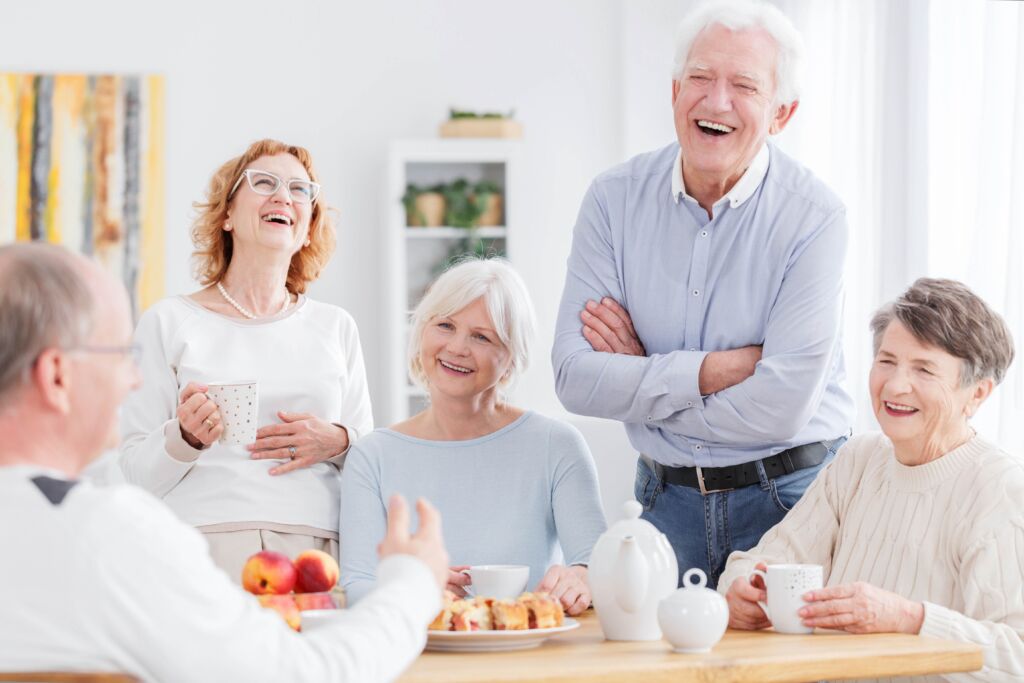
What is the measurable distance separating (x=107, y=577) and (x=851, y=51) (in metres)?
3.64

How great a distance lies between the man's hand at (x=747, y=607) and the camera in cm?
190

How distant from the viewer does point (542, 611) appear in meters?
1.73

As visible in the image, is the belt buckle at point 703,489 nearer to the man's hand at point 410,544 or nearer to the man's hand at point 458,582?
the man's hand at point 458,582

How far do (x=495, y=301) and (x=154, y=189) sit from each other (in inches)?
124

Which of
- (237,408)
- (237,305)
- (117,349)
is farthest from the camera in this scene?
(237,305)

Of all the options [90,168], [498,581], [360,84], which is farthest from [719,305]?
[90,168]

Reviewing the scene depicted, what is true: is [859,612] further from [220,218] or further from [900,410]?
[220,218]

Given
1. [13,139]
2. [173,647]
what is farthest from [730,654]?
[13,139]

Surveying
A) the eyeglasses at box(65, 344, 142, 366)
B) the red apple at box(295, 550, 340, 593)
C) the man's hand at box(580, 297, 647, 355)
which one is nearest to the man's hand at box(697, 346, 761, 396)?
the man's hand at box(580, 297, 647, 355)

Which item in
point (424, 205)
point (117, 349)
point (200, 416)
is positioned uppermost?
point (424, 205)

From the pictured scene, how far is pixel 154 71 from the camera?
520 cm

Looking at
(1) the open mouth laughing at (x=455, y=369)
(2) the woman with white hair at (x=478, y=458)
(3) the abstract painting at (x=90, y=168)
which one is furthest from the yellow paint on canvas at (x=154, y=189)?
(1) the open mouth laughing at (x=455, y=369)

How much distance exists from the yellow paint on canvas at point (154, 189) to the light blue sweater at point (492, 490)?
3.05m

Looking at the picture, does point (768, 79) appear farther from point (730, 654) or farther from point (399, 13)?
point (399, 13)
